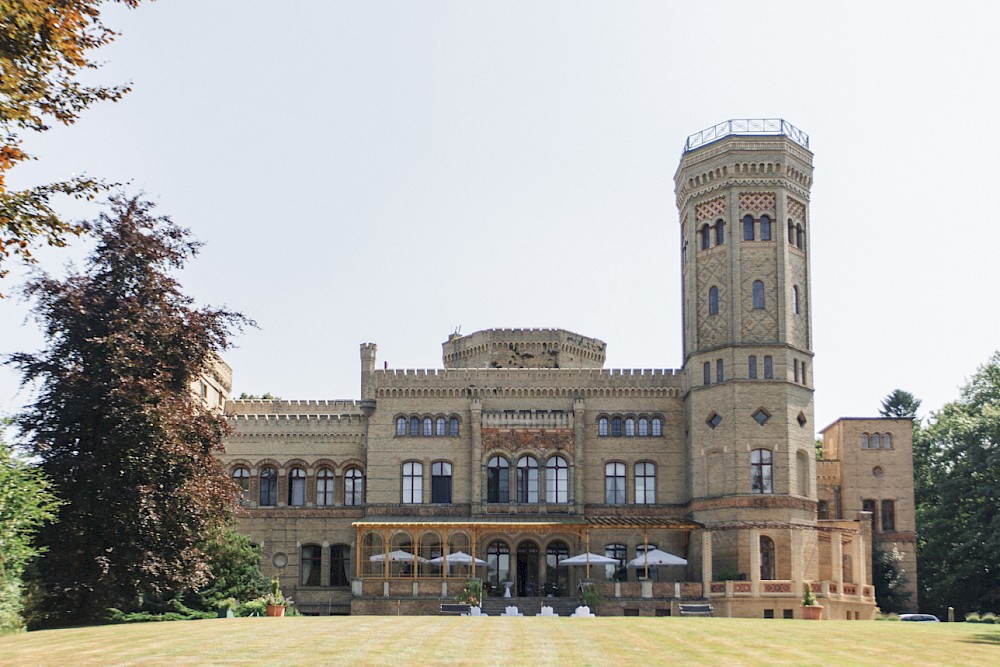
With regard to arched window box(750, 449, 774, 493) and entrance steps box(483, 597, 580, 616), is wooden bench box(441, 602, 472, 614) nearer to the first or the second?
entrance steps box(483, 597, 580, 616)

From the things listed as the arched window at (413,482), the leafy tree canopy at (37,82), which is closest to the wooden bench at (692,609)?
the arched window at (413,482)

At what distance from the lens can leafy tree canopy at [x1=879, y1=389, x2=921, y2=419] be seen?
78.9 metres

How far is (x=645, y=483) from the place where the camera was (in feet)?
163

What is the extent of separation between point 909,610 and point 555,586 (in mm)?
18090

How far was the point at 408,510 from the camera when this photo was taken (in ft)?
163

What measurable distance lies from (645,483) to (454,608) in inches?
457

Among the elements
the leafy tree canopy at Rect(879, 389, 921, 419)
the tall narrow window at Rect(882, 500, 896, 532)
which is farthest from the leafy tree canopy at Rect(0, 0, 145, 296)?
the leafy tree canopy at Rect(879, 389, 921, 419)

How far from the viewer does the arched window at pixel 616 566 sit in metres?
48.2

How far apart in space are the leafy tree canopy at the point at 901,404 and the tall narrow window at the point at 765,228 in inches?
1434

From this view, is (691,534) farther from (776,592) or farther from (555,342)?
(555,342)

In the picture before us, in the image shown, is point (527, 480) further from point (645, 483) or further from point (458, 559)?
point (458, 559)

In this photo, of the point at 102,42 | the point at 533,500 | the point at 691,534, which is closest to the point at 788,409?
the point at 691,534

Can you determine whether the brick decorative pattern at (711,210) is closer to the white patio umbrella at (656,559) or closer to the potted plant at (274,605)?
the white patio umbrella at (656,559)

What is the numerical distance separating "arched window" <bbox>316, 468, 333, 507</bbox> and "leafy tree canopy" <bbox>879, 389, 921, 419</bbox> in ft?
148
